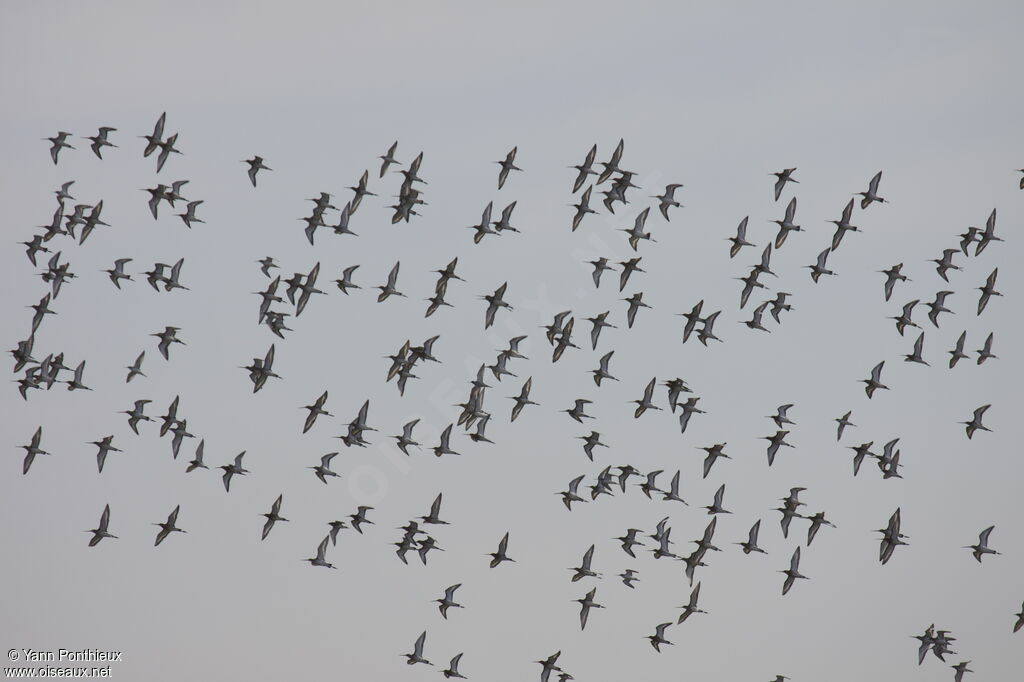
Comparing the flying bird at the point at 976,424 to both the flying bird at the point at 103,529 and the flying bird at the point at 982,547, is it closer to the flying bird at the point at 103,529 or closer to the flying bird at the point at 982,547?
the flying bird at the point at 982,547

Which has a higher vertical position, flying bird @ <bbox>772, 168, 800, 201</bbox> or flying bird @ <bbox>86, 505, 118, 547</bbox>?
flying bird @ <bbox>772, 168, 800, 201</bbox>

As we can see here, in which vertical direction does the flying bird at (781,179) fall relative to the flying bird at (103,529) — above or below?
above

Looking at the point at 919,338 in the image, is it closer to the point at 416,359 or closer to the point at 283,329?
the point at 416,359

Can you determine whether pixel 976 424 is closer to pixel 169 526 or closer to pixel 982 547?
pixel 982 547

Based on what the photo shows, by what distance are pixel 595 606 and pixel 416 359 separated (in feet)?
61.6

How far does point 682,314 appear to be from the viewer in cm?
8981

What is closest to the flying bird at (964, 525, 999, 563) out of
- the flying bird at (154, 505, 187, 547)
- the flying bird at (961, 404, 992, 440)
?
the flying bird at (961, 404, 992, 440)

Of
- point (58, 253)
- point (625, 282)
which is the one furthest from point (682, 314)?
point (58, 253)

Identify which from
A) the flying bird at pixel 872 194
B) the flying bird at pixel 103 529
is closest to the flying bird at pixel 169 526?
the flying bird at pixel 103 529

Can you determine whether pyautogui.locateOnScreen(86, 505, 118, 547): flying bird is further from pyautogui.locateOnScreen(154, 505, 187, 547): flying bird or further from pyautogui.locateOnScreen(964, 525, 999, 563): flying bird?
pyautogui.locateOnScreen(964, 525, 999, 563): flying bird

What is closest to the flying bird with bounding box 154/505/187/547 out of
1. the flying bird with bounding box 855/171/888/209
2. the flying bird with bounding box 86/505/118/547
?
the flying bird with bounding box 86/505/118/547

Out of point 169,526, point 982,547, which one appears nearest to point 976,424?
point 982,547

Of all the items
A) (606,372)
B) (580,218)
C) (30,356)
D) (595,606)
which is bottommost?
(595,606)

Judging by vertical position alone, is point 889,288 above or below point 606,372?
above
